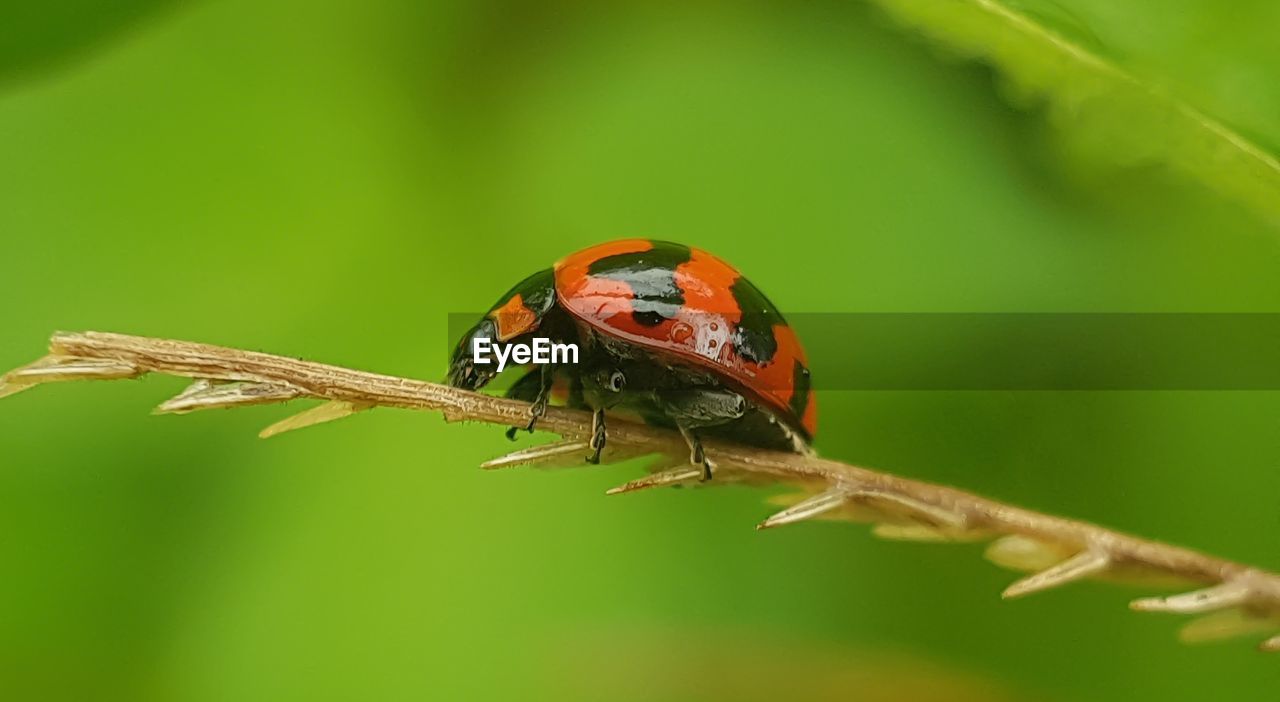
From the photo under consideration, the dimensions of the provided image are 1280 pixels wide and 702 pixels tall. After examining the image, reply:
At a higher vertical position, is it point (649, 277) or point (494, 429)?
point (649, 277)

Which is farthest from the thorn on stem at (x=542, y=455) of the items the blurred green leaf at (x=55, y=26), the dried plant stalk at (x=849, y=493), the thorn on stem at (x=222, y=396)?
the blurred green leaf at (x=55, y=26)

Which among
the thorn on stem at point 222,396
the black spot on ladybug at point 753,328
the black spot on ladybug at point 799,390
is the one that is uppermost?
the black spot on ladybug at point 753,328

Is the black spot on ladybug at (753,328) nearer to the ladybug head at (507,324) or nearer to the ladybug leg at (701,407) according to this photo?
the ladybug leg at (701,407)

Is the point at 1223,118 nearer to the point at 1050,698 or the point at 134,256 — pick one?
the point at 1050,698

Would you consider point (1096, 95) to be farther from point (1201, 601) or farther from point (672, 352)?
point (672, 352)

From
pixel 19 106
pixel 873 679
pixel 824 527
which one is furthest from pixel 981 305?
pixel 19 106

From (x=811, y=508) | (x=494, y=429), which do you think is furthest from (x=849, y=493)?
(x=494, y=429)
